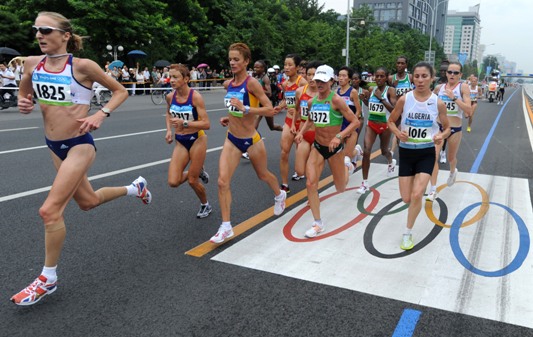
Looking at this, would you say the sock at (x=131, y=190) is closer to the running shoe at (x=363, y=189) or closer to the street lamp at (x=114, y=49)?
the running shoe at (x=363, y=189)

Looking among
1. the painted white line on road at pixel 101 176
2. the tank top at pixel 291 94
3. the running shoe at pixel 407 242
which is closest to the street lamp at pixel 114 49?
the painted white line on road at pixel 101 176

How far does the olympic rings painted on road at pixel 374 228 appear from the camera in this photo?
4.42 m

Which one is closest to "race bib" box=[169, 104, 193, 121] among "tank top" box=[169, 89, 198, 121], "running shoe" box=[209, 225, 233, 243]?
"tank top" box=[169, 89, 198, 121]

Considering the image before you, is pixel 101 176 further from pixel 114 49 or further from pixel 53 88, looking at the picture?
pixel 114 49

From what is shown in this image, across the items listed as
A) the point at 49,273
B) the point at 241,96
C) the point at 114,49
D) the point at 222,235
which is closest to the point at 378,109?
the point at 241,96

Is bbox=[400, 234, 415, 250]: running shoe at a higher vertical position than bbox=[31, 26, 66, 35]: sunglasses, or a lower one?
lower

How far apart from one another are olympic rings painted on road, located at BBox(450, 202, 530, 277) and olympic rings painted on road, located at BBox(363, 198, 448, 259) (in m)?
0.17

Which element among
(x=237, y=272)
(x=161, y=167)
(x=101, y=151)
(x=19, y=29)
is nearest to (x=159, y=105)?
(x=101, y=151)

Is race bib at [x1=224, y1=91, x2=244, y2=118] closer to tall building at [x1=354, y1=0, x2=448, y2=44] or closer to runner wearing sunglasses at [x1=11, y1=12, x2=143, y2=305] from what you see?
runner wearing sunglasses at [x1=11, y1=12, x2=143, y2=305]

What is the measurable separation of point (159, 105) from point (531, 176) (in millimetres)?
17577

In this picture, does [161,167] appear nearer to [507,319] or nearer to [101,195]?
[101,195]

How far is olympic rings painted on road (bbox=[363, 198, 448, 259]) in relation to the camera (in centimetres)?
442

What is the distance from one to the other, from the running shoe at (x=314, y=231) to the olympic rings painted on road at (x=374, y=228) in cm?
49

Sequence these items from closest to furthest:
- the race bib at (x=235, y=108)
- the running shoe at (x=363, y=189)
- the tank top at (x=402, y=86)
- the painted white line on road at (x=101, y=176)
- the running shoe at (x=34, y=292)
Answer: the running shoe at (x=34, y=292) → the race bib at (x=235, y=108) → the painted white line on road at (x=101, y=176) → the running shoe at (x=363, y=189) → the tank top at (x=402, y=86)
